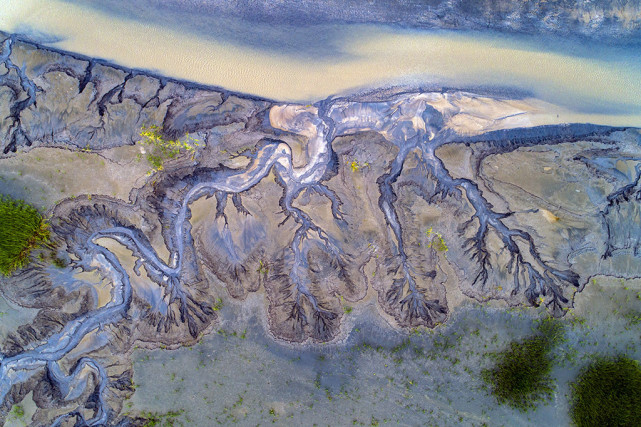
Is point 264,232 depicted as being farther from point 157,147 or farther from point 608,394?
point 608,394

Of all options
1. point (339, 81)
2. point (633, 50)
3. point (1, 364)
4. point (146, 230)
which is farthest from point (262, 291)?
point (633, 50)

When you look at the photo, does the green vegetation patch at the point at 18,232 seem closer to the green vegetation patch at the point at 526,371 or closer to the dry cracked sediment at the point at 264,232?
the dry cracked sediment at the point at 264,232

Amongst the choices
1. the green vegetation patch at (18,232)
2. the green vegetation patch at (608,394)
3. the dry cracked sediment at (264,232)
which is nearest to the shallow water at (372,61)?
the dry cracked sediment at (264,232)

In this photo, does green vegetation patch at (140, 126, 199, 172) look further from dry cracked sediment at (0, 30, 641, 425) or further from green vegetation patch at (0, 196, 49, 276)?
green vegetation patch at (0, 196, 49, 276)

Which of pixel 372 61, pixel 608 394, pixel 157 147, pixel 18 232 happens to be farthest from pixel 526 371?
pixel 18 232

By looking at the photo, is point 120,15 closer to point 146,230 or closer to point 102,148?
point 102,148
